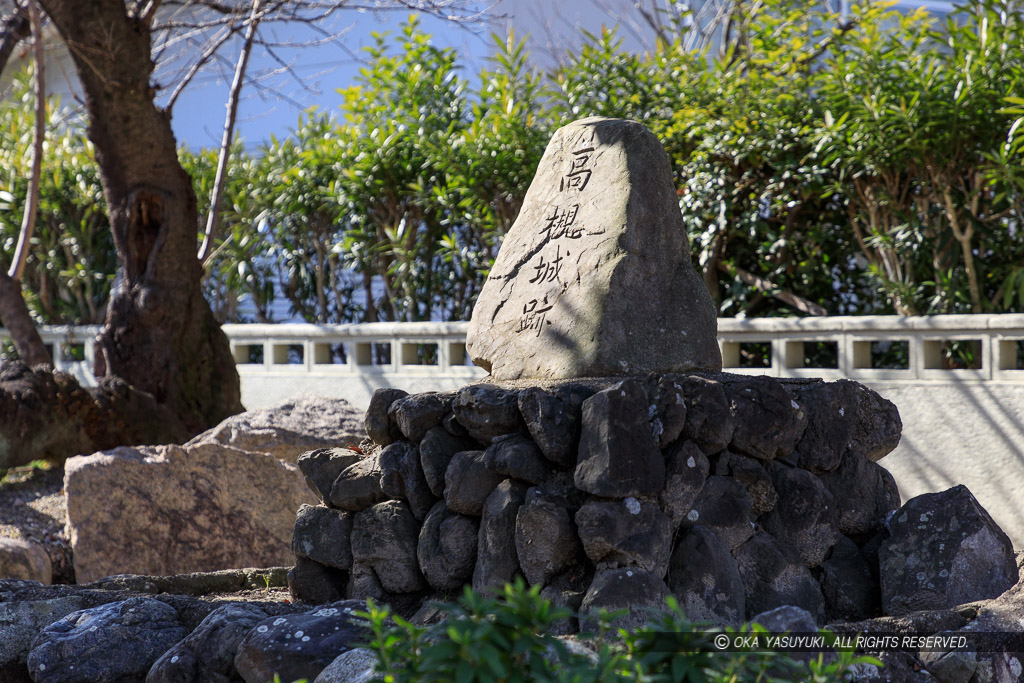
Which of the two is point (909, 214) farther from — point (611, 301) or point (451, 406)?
point (451, 406)

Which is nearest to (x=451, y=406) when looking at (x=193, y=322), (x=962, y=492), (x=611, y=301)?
(x=611, y=301)

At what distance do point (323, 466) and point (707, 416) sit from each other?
149 centimetres

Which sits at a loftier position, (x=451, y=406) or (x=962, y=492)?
(x=451, y=406)

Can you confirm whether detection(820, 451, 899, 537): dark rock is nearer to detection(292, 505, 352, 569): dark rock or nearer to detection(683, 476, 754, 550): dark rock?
detection(683, 476, 754, 550): dark rock

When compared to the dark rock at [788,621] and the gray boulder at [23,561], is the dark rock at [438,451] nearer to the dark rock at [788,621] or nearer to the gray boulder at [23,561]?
the dark rock at [788,621]

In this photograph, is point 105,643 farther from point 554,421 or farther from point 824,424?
point 824,424

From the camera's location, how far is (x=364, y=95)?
27.9ft

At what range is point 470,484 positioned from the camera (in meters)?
3.28

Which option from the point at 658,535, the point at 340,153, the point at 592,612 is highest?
the point at 340,153

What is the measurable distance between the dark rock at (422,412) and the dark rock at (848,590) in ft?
4.70

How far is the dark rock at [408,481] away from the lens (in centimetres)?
348

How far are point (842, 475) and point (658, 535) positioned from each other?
960mm

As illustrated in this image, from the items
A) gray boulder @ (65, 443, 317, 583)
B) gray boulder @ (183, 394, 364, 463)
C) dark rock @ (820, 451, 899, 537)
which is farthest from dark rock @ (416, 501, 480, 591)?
gray boulder @ (183, 394, 364, 463)

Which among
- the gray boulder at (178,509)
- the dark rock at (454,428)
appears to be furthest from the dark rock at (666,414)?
the gray boulder at (178,509)
